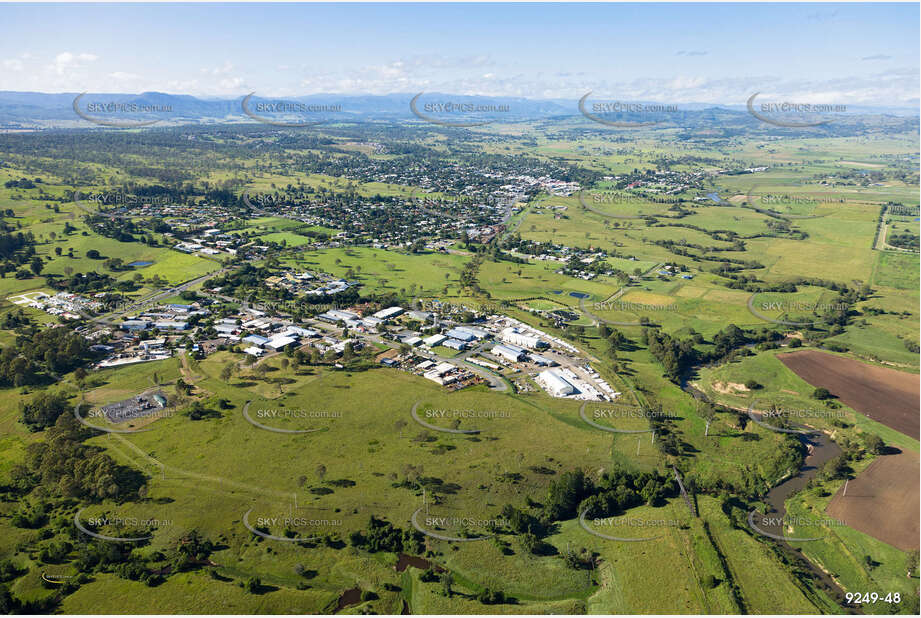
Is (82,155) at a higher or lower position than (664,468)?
higher

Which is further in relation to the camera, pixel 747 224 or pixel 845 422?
pixel 747 224

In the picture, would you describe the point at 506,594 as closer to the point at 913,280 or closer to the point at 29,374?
the point at 29,374

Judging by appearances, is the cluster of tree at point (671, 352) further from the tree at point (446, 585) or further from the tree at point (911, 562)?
the tree at point (446, 585)

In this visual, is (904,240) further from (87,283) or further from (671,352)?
(87,283)

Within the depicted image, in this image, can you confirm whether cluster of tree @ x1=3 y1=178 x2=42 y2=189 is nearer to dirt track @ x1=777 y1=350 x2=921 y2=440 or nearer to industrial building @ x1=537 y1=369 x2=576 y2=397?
industrial building @ x1=537 y1=369 x2=576 y2=397

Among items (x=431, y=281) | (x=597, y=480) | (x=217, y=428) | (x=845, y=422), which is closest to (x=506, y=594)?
(x=597, y=480)

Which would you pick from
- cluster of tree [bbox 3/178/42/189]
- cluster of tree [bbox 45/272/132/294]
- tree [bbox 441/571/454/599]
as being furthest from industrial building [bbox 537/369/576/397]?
cluster of tree [bbox 3/178/42/189]
